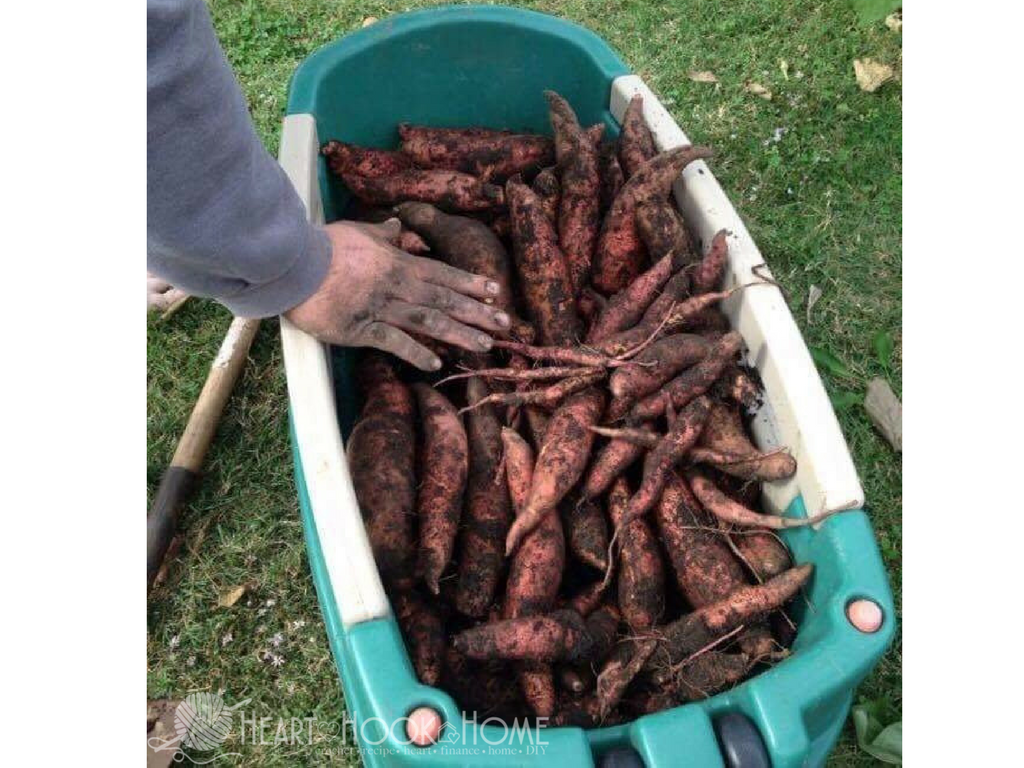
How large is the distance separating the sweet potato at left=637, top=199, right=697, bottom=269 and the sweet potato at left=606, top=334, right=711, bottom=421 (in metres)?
0.25

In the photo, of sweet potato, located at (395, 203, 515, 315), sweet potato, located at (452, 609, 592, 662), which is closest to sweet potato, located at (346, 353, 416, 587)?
sweet potato, located at (452, 609, 592, 662)

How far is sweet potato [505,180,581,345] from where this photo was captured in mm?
2127

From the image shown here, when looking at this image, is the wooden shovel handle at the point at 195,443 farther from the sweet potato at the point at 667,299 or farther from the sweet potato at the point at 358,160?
the sweet potato at the point at 667,299

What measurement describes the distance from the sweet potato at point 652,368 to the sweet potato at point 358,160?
3.26ft

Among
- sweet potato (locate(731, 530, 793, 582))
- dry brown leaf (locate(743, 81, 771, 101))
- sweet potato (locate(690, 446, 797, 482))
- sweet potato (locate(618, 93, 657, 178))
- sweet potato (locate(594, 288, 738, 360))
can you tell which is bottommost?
sweet potato (locate(731, 530, 793, 582))

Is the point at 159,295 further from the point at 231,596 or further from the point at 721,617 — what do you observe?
the point at 721,617

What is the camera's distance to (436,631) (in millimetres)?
1716

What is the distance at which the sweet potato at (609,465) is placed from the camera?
1.88 metres

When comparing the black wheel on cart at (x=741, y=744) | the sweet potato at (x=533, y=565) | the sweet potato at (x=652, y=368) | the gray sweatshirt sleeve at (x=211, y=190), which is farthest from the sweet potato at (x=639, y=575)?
the gray sweatshirt sleeve at (x=211, y=190)

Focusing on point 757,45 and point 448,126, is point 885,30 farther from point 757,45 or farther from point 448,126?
point 448,126

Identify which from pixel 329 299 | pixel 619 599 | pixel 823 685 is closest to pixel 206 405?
pixel 329 299

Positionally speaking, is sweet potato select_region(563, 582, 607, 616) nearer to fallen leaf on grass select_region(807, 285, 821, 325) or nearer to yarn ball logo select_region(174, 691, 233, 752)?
yarn ball logo select_region(174, 691, 233, 752)

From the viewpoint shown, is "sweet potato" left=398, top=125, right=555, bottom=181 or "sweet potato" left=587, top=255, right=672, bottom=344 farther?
"sweet potato" left=398, top=125, right=555, bottom=181

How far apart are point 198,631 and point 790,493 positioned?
4.87 feet
